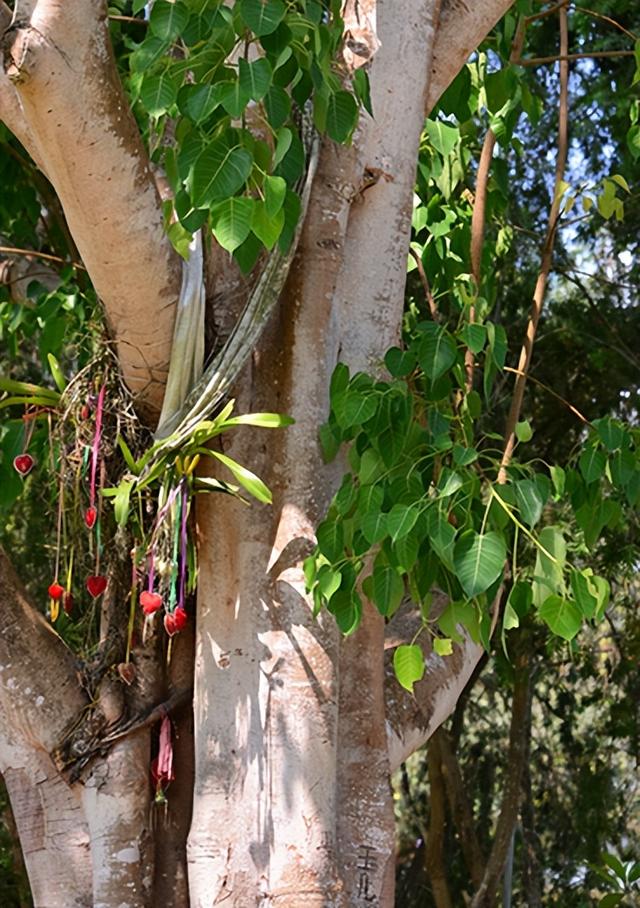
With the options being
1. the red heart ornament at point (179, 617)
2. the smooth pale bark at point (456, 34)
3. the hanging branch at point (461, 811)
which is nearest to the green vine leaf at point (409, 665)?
the red heart ornament at point (179, 617)

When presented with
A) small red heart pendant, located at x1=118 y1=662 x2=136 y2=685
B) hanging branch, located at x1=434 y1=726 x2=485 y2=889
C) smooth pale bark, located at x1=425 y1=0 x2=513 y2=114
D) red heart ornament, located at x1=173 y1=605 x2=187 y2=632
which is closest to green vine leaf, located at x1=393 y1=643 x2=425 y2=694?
red heart ornament, located at x1=173 y1=605 x2=187 y2=632

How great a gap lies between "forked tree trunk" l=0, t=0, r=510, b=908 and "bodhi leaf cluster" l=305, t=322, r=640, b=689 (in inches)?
5.1

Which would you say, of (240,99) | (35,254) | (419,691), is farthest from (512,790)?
(240,99)

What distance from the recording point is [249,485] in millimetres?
2314

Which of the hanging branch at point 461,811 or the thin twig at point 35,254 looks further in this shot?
the hanging branch at point 461,811

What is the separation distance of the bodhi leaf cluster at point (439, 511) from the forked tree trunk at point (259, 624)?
0.13 meters

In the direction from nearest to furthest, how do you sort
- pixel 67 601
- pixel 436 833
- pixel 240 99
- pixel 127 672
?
1. pixel 240 99
2. pixel 67 601
3. pixel 127 672
4. pixel 436 833

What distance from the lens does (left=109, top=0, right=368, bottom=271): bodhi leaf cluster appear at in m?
1.97

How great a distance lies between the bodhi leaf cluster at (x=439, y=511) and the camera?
83.3 inches

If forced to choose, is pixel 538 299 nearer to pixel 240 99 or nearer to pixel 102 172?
pixel 102 172

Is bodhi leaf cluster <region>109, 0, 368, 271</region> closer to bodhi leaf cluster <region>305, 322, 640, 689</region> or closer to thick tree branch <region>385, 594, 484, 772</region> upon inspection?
bodhi leaf cluster <region>305, 322, 640, 689</region>

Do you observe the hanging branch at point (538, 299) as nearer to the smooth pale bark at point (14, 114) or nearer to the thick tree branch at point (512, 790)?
the smooth pale bark at point (14, 114)

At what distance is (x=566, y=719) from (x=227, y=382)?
5717 mm

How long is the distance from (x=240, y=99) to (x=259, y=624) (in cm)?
98
